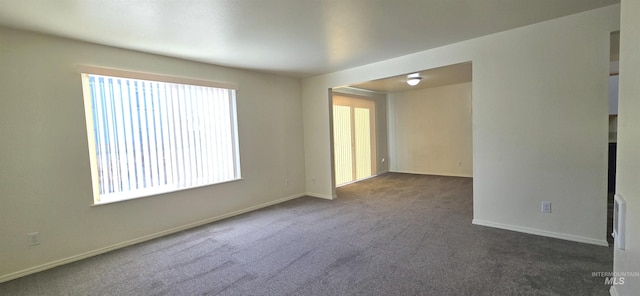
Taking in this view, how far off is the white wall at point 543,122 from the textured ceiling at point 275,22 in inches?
8.5

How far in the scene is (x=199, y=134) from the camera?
4012 mm

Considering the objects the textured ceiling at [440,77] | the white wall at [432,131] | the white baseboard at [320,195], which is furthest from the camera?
the white wall at [432,131]

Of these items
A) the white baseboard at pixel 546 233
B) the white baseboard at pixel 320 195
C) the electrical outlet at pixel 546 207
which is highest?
the electrical outlet at pixel 546 207

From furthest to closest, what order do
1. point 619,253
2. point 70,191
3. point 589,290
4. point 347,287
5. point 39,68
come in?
point 70,191
point 39,68
point 347,287
point 589,290
point 619,253

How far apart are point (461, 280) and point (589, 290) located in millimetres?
874

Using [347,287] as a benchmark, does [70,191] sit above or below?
above

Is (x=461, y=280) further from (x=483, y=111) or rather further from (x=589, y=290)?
(x=483, y=111)

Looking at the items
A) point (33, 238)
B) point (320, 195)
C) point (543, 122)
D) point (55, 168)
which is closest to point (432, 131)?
point (320, 195)

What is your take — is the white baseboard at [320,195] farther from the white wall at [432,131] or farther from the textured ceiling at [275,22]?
the white wall at [432,131]

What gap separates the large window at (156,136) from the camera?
309 cm

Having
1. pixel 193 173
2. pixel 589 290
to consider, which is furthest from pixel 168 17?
pixel 589 290

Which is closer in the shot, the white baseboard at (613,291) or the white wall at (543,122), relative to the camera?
the white baseboard at (613,291)
